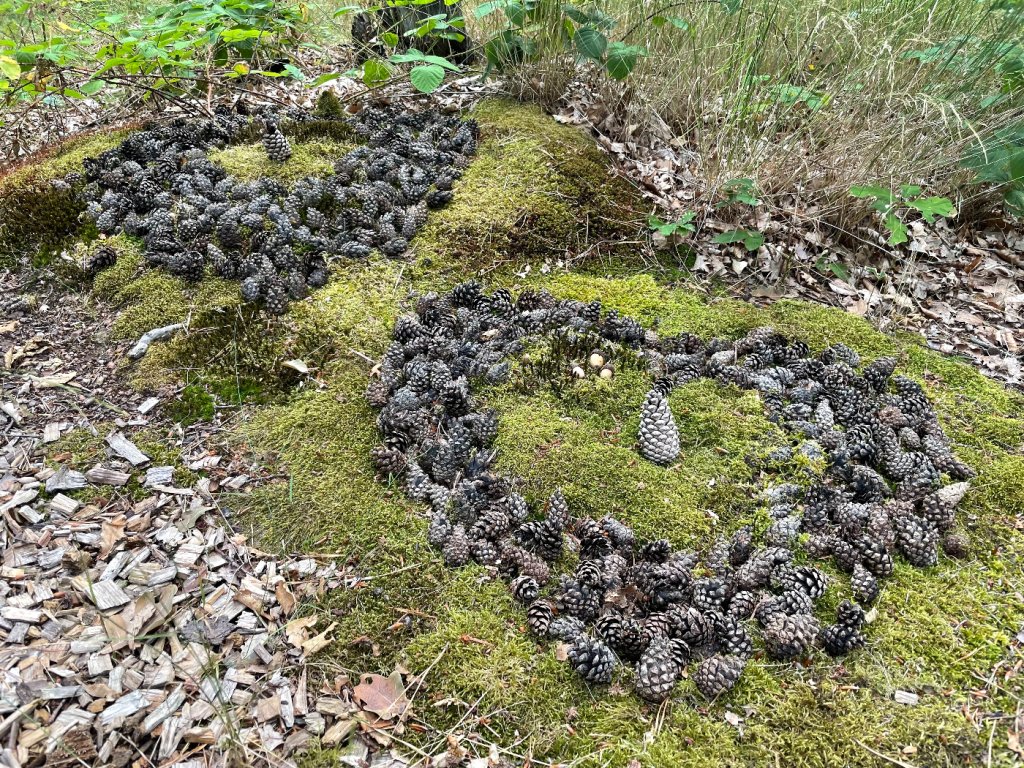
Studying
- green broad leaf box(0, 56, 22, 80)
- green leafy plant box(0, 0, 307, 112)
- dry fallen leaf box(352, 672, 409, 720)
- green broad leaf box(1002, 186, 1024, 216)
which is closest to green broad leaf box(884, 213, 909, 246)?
green broad leaf box(1002, 186, 1024, 216)

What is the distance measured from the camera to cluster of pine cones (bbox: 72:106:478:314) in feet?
10.3

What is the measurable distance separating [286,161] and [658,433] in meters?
2.77

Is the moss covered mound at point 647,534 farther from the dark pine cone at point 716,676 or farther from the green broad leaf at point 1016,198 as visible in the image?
the green broad leaf at point 1016,198

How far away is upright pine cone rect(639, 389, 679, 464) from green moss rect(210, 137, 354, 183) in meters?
2.42

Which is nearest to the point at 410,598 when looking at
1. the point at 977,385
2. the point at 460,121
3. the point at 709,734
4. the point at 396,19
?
the point at 709,734

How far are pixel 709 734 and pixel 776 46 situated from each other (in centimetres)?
381

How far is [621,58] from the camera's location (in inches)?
142

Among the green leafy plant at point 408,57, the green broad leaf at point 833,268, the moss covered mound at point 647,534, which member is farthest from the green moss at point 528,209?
the green broad leaf at point 833,268

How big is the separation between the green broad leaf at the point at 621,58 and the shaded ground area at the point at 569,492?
55cm

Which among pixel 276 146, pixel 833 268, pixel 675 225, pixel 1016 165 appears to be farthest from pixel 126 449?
pixel 1016 165

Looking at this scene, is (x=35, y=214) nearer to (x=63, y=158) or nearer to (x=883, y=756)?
(x=63, y=158)

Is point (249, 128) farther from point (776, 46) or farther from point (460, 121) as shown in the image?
point (776, 46)

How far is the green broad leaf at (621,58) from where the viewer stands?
3.58 meters

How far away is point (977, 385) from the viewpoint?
293 centimetres
